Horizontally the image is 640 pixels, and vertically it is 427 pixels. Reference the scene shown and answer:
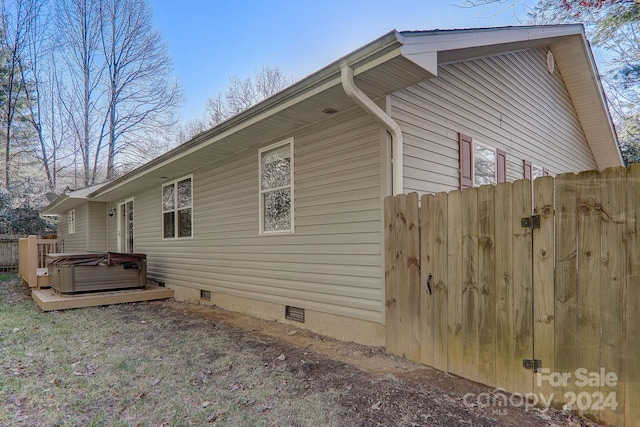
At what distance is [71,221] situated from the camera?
14.6 m

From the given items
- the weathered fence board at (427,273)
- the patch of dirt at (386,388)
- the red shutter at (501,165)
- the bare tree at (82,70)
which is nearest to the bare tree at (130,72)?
the bare tree at (82,70)

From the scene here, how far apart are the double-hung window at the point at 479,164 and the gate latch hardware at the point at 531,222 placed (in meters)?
2.38

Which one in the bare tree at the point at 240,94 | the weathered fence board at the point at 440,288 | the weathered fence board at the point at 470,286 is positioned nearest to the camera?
the weathered fence board at the point at 470,286

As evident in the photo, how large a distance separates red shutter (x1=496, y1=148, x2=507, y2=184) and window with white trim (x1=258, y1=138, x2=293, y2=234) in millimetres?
3429

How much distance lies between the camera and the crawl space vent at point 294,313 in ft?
16.2

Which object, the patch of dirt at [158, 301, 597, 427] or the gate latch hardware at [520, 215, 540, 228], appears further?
the gate latch hardware at [520, 215, 540, 228]

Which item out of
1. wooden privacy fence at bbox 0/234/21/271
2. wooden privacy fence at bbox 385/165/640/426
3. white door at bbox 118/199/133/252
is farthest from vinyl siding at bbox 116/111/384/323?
wooden privacy fence at bbox 0/234/21/271

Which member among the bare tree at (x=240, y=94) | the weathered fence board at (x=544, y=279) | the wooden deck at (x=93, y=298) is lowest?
the wooden deck at (x=93, y=298)

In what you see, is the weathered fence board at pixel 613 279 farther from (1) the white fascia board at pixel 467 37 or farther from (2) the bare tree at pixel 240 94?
(2) the bare tree at pixel 240 94

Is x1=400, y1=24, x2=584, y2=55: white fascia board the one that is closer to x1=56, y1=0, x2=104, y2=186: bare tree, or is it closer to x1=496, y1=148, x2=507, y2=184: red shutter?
x1=496, y1=148, x2=507, y2=184: red shutter

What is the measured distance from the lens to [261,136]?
5270mm

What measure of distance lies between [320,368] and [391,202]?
1.82 meters

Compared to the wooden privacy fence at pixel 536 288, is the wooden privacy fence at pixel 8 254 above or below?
below

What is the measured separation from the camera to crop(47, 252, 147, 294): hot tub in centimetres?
702
